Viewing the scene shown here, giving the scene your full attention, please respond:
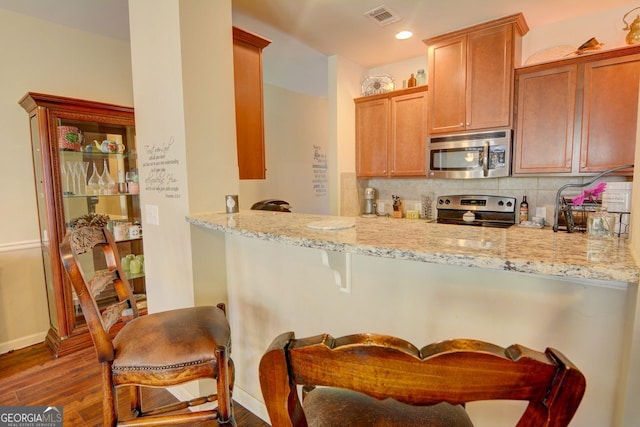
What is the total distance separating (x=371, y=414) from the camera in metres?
0.72

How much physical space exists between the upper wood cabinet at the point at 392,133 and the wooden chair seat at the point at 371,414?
9.88ft

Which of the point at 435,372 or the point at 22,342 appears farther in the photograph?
the point at 22,342

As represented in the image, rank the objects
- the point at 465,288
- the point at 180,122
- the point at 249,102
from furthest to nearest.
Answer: the point at 249,102 → the point at 180,122 → the point at 465,288

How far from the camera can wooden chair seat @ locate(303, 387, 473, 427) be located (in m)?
0.71

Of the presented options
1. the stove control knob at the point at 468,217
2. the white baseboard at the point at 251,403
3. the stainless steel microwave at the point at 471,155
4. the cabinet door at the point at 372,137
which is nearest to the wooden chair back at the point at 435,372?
the white baseboard at the point at 251,403

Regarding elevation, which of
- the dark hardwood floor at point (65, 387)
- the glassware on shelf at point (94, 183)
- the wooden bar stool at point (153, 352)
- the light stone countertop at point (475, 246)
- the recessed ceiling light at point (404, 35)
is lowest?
the dark hardwood floor at point (65, 387)

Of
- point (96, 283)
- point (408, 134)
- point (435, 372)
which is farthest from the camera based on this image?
point (408, 134)

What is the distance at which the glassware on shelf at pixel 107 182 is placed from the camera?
9.11 ft

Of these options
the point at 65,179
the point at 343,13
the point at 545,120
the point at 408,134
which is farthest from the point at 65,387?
the point at 545,120

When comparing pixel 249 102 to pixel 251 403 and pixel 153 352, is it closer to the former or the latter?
pixel 153 352

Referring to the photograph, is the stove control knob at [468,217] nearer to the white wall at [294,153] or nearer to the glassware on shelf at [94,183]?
the white wall at [294,153]

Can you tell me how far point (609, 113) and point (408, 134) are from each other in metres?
1.67

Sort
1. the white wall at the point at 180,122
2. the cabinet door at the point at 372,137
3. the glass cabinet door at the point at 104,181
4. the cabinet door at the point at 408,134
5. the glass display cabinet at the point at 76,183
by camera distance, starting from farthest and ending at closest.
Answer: the cabinet door at the point at 372,137 → the cabinet door at the point at 408,134 → the glass cabinet door at the point at 104,181 → the glass display cabinet at the point at 76,183 → the white wall at the point at 180,122

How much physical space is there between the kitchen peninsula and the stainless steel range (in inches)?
85.9
